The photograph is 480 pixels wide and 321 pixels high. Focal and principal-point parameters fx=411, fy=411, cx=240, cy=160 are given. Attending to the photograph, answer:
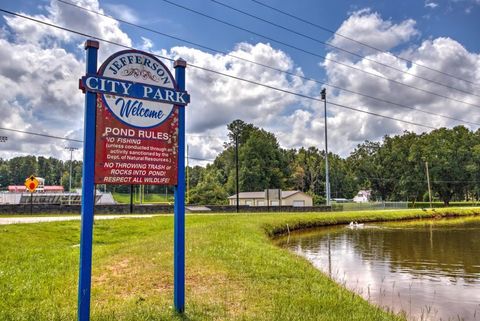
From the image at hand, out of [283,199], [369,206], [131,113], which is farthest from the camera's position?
[283,199]

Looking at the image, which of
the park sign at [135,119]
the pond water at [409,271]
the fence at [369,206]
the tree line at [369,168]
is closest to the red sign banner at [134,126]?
the park sign at [135,119]

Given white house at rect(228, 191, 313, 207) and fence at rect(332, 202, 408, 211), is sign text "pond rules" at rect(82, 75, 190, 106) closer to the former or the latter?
fence at rect(332, 202, 408, 211)

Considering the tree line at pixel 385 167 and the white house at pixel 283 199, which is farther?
the tree line at pixel 385 167

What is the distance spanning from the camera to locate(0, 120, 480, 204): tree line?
79.7 meters

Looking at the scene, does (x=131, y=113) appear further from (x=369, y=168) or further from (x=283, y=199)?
(x=369, y=168)

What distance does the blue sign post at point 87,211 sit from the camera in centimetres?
511

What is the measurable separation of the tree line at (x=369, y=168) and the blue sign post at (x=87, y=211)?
60947mm

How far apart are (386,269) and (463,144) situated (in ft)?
258

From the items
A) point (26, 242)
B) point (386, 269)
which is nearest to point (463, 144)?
point (386, 269)

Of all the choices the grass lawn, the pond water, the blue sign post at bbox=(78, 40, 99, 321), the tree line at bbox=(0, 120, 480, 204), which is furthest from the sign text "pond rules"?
the tree line at bbox=(0, 120, 480, 204)

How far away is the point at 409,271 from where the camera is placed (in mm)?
13414

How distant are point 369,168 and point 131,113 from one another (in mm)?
88739

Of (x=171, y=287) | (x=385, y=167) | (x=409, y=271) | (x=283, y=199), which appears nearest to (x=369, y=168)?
(x=385, y=167)

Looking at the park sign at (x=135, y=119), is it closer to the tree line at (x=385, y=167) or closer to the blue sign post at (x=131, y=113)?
the blue sign post at (x=131, y=113)
